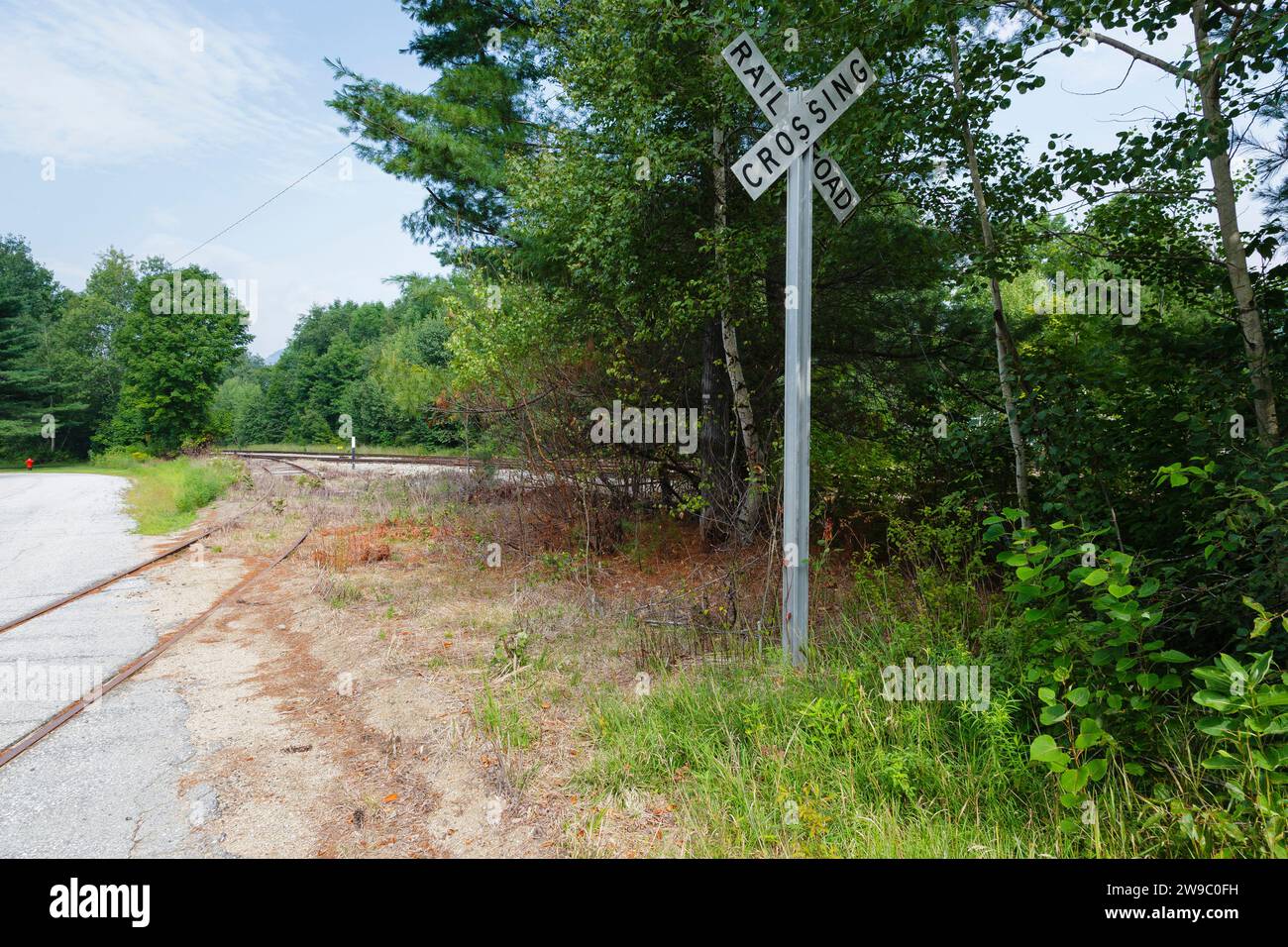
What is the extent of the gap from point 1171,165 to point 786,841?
4.92m

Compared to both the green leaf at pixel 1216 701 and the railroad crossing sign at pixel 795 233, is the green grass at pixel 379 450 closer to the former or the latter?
the railroad crossing sign at pixel 795 233

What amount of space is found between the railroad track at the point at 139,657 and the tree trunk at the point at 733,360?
5.89 m

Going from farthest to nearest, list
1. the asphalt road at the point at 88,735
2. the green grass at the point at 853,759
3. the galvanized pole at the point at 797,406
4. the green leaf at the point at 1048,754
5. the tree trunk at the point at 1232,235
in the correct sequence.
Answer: the galvanized pole at the point at 797,406, the tree trunk at the point at 1232,235, the asphalt road at the point at 88,735, the green grass at the point at 853,759, the green leaf at the point at 1048,754

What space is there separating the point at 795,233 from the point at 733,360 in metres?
3.97

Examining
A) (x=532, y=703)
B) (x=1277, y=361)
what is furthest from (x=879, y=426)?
(x=532, y=703)

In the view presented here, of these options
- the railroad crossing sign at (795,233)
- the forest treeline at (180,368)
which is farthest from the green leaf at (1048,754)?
the forest treeline at (180,368)

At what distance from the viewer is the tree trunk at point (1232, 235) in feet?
14.5

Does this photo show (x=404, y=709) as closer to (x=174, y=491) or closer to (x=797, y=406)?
(x=797, y=406)

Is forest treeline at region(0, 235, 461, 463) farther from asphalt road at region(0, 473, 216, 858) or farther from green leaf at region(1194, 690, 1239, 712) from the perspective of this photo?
green leaf at region(1194, 690, 1239, 712)

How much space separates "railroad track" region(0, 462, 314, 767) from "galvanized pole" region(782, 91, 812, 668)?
16.9 feet

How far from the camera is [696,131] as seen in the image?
9203 millimetres

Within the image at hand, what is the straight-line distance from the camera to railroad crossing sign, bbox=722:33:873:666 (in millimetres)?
5277

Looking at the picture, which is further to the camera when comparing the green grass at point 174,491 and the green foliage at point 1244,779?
the green grass at point 174,491

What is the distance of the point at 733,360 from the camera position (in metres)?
9.43
